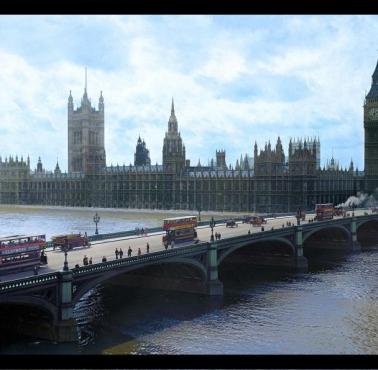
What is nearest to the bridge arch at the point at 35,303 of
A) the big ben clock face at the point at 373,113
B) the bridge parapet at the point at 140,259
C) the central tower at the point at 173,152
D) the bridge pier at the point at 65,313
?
the bridge pier at the point at 65,313

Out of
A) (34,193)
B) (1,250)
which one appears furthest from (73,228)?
(34,193)

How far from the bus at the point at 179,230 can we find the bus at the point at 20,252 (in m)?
15.3

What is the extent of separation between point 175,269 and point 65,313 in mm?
19156

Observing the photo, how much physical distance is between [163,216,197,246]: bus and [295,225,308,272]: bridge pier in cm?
1553

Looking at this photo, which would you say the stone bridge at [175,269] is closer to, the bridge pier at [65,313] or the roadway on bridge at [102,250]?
the bridge pier at [65,313]

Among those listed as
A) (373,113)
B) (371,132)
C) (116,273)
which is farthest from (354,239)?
(373,113)

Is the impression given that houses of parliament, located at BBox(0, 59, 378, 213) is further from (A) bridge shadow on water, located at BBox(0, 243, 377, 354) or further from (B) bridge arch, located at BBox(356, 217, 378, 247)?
(A) bridge shadow on water, located at BBox(0, 243, 377, 354)
